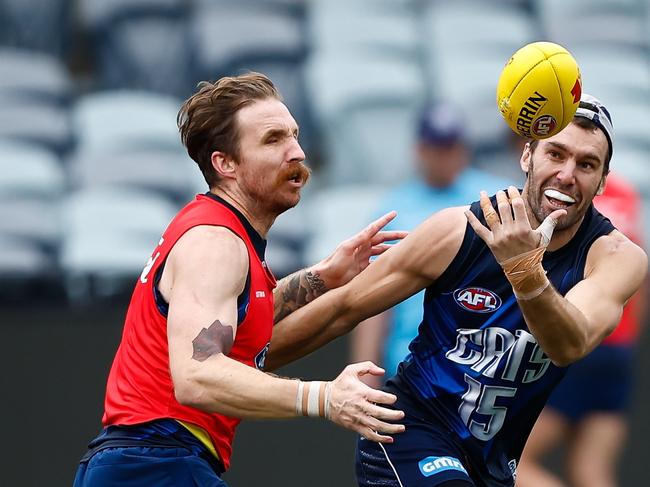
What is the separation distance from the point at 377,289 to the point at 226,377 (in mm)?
1068

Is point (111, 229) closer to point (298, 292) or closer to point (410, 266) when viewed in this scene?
point (298, 292)

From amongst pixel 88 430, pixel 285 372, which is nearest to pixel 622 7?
pixel 285 372

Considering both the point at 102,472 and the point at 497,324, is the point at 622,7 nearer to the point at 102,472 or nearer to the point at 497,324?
the point at 497,324

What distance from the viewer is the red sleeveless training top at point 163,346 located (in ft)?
14.2

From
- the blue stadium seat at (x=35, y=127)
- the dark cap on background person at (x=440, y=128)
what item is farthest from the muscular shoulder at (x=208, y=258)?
the blue stadium seat at (x=35, y=127)

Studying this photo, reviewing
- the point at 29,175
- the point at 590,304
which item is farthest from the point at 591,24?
the point at 590,304

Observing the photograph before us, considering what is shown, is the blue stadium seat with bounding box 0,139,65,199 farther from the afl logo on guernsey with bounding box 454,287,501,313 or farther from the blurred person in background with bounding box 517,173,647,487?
the afl logo on guernsey with bounding box 454,287,501,313

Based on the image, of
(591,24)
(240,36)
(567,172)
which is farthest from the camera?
(591,24)

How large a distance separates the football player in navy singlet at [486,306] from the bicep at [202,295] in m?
0.85

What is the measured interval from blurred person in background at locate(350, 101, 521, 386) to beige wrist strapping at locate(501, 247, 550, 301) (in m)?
2.74

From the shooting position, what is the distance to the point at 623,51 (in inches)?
456

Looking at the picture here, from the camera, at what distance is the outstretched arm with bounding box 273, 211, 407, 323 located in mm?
5195

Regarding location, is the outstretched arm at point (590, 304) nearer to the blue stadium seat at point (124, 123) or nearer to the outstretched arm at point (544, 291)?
the outstretched arm at point (544, 291)

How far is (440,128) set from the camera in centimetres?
755
